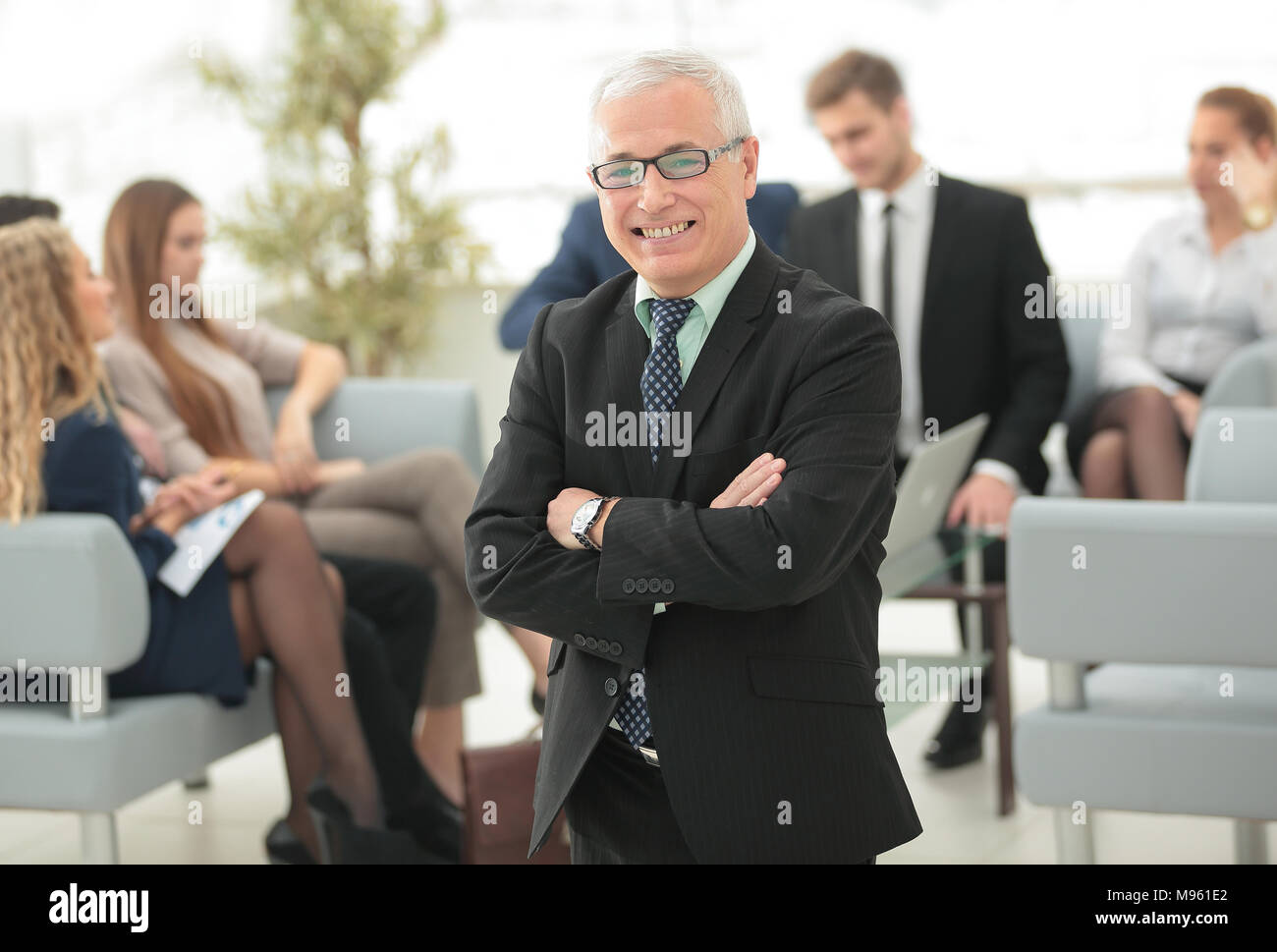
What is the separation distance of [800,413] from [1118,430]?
2.40 meters

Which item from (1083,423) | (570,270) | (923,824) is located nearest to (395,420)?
(570,270)

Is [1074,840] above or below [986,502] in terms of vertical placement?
below

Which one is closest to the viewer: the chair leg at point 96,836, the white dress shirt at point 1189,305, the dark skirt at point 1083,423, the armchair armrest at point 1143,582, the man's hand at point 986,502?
the armchair armrest at point 1143,582

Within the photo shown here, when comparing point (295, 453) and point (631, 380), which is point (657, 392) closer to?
point (631, 380)

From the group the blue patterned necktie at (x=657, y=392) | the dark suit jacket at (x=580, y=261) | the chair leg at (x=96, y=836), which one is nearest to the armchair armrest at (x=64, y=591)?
the chair leg at (x=96, y=836)

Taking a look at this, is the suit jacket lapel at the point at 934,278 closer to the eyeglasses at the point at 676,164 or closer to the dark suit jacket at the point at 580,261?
the dark suit jacket at the point at 580,261

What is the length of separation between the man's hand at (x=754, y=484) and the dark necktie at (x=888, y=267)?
2211mm

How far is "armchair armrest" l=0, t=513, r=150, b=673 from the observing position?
2777 millimetres

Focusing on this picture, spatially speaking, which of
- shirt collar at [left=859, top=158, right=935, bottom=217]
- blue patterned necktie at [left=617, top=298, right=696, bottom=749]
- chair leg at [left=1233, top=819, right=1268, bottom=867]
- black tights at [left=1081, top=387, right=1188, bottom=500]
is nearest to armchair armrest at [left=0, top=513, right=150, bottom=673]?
blue patterned necktie at [left=617, top=298, right=696, bottom=749]

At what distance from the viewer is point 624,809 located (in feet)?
5.50

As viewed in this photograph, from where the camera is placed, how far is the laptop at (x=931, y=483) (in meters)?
3.12

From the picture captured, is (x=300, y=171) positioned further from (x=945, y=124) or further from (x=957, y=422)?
(x=957, y=422)

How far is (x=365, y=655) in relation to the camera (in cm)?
Result: 323

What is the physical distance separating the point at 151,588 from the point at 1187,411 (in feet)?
8.35
